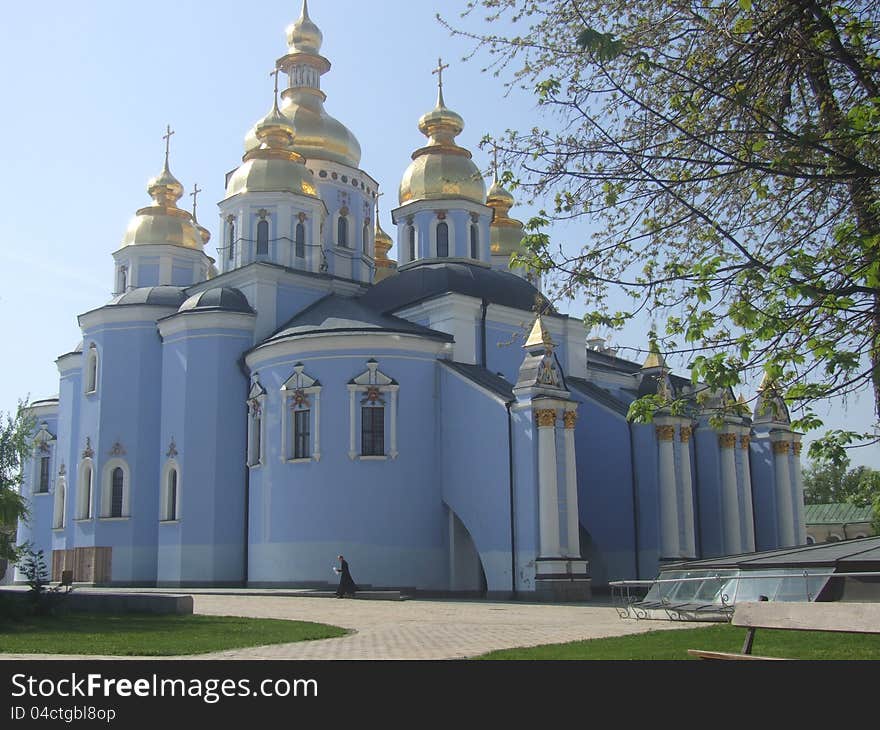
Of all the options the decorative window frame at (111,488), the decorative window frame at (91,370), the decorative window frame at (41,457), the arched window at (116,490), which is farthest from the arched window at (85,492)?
the decorative window frame at (41,457)

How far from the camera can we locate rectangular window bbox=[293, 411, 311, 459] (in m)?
26.6

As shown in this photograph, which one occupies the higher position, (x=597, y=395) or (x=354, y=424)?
(x=597, y=395)

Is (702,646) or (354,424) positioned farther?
(354,424)

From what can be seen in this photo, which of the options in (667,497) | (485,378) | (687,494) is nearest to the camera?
(485,378)

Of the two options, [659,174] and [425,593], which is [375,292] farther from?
[659,174]

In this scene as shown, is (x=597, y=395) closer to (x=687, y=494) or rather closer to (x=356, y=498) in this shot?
(x=687, y=494)

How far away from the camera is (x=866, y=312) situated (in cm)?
793

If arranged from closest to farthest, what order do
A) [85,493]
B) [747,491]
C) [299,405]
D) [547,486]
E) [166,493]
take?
1. [547,486]
2. [299,405]
3. [166,493]
4. [85,493]
5. [747,491]

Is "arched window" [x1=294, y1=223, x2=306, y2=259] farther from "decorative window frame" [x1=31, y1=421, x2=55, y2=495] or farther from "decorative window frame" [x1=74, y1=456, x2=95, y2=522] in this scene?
"decorative window frame" [x1=31, y1=421, x2=55, y2=495]

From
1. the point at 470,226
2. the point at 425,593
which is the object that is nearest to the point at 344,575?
the point at 425,593

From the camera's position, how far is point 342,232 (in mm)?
35344

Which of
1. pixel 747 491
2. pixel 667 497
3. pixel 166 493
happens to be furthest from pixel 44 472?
pixel 747 491

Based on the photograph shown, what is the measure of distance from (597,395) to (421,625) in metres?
16.2
